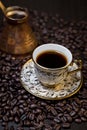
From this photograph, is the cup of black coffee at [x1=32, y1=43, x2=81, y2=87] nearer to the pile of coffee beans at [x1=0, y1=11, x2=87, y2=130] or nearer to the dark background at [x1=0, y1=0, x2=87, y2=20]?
the pile of coffee beans at [x1=0, y1=11, x2=87, y2=130]

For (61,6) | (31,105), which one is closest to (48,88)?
(31,105)

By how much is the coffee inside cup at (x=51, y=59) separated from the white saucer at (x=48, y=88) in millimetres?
69

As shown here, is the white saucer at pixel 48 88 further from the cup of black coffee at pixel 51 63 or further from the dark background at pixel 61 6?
the dark background at pixel 61 6

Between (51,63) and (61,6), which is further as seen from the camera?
(61,6)

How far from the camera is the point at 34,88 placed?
1147 mm

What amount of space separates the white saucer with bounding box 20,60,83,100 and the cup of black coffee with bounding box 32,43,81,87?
22 mm

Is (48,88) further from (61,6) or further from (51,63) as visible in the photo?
(61,6)

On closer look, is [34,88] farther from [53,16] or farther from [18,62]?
Answer: [53,16]

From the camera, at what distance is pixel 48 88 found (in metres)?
1.15

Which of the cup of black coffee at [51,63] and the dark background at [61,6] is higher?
the cup of black coffee at [51,63]

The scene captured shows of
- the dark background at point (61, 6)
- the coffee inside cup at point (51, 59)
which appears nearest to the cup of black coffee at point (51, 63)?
the coffee inside cup at point (51, 59)

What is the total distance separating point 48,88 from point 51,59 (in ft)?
0.32

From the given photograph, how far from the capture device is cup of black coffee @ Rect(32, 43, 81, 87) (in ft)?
3.60

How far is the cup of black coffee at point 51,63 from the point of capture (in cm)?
110
